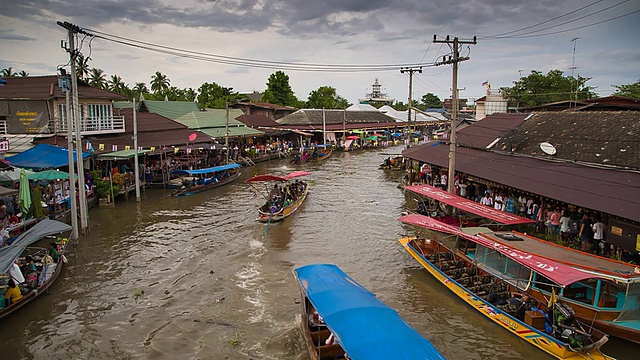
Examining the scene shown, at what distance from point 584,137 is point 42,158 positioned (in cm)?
2555

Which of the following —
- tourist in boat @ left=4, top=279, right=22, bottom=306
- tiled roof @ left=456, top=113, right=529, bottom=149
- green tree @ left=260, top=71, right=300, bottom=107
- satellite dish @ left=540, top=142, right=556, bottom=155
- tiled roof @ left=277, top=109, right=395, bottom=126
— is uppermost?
green tree @ left=260, top=71, right=300, bottom=107

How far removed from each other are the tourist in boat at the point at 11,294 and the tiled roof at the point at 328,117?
47033 millimetres

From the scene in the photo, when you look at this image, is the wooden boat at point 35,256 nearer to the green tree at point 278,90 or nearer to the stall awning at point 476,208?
the stall awning at point 476,208

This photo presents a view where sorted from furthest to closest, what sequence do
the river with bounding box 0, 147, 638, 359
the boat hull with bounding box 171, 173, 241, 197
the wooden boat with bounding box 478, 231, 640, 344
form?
the boat hull with bounding box 171, 173, 241, 197 → the river with bounding box 0, 147, 638, 359 → the wooden boat with bounding box 478, 231, 640, 344

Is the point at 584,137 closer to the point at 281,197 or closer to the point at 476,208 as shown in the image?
the point at 476,208

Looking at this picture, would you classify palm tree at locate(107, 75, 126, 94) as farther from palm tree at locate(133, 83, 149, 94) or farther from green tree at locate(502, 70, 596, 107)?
green tree at locate(502, 70, 596, 107)

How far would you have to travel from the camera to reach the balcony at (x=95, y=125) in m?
26.2

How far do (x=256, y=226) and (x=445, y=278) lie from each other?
10.6 metres

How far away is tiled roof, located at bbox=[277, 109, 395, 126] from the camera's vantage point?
58.4m

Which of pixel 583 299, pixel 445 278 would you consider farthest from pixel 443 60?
pixel 583 299

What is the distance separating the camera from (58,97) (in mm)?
25500

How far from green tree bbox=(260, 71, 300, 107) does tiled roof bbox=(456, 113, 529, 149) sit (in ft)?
153

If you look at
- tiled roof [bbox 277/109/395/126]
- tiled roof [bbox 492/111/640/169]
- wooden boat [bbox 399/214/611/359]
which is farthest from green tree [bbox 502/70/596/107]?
wooden boat [bbox 399/214/611/359]

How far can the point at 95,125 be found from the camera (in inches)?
1121
